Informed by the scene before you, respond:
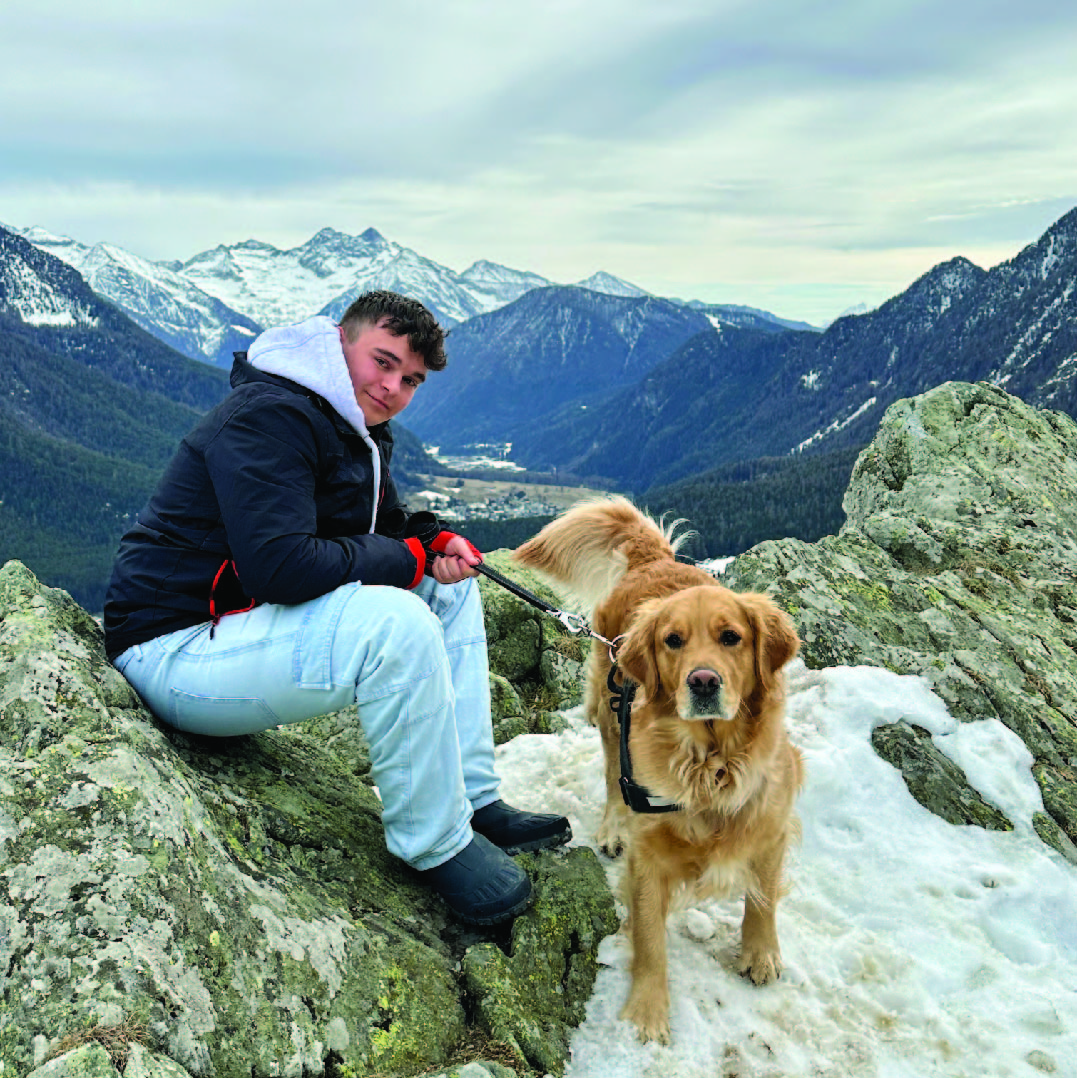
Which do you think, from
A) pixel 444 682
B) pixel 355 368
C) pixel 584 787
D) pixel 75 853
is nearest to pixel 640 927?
pixel 444 682

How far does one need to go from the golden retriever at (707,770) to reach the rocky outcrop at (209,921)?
1.80ft

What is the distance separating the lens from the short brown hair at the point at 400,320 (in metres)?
5.02

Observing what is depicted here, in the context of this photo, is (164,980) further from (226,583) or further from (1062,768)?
(1062,768)


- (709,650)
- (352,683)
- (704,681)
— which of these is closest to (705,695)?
(704,681)

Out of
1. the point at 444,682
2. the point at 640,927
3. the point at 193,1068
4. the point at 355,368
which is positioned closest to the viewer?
the point at 193,1068

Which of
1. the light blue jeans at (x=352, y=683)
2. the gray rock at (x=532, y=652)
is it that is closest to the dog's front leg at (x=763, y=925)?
the light blue jeans at (x=352, y=683)

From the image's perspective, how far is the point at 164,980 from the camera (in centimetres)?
291

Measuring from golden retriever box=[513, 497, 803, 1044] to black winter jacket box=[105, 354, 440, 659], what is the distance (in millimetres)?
1661

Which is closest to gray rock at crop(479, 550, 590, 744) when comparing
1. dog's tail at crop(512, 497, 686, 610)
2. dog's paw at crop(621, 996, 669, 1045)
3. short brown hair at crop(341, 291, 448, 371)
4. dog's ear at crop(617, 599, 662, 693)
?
dog's tail at crop(512, 497, 686, 610)

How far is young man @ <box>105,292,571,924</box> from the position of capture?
13.6 ft

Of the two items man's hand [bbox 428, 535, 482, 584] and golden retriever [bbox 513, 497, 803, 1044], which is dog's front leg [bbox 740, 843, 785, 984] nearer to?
golden retriever [bbox 513, 497, 803, 1044]

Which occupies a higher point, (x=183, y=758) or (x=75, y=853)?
(x=75, y=853)

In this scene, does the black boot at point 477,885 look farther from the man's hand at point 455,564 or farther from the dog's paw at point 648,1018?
the man's hand at point 455,564

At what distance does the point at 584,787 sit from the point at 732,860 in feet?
7.99
